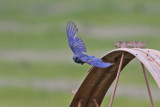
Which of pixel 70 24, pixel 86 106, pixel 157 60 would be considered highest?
Answer: pixel 70 24

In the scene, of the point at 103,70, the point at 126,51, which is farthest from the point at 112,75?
the point at 126,51

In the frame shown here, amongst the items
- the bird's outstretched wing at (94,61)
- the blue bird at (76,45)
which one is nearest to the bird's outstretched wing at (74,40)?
the blue bird at (76,45)

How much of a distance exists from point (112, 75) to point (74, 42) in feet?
2.30

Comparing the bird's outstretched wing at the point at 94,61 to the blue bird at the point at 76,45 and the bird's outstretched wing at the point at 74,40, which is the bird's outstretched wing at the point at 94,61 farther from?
the bird's outstretched wing at the point at 74,40

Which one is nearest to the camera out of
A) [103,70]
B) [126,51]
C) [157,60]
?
[157,60]

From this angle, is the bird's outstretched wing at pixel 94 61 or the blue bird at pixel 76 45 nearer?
the bird's outstretched wing at pixel 94 61

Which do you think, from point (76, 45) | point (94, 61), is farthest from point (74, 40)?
point (94, 61)

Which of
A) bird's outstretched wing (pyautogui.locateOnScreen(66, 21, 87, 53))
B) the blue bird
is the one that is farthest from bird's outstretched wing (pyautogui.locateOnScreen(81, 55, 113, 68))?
bird's outstretched wing (pyautogui.locateOnScreen(66, 21, 87, 53))

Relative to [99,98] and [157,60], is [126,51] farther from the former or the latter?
[99,98]

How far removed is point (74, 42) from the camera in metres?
4.99

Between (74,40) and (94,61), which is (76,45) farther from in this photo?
(94,61)

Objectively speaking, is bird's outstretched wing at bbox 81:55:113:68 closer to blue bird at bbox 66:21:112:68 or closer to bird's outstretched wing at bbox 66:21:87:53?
blue bird at bbox 66:21:112:68

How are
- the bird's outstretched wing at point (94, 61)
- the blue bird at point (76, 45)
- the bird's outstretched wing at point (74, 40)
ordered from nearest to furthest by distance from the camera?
the bird's outstretched wing at point (94, 61) < the blue bird at point (76, 45) < the bird's outstretched wing at point (74, 40)

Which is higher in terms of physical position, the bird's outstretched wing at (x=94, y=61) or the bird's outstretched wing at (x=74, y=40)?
the bird's outstretched wing at (x=74, y=40)
